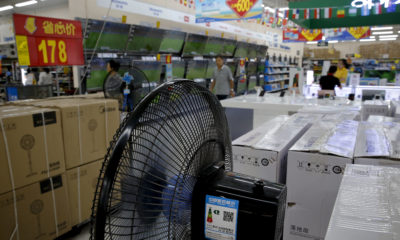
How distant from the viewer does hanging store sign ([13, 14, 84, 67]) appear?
2846mm

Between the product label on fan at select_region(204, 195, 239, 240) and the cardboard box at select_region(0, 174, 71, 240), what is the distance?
1781mm

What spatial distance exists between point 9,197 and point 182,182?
176 centimetres

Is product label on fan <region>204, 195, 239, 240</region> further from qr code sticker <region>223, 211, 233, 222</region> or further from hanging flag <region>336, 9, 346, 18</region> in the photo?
hanging flag <region>336, 9, 346, 18</region>

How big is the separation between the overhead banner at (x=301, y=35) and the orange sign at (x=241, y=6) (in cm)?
474

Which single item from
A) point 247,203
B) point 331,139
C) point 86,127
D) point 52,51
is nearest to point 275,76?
point 52,51

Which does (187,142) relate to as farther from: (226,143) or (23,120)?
(23,120)

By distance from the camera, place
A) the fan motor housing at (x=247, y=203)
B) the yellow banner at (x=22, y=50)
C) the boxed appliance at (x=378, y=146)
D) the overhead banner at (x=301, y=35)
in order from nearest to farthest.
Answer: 1. the fan motor housing at (x=247, y=203)
2. the boxed appliance at (x=378, y=146)
3. the yellow banner at (x=22, y=50)
4. the overhead banner at (x=301, y=35)

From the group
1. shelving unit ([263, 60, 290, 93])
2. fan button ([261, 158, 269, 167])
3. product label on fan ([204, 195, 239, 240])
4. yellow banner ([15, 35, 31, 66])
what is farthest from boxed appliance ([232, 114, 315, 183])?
shelving unit ([263, 60, 290, 93])

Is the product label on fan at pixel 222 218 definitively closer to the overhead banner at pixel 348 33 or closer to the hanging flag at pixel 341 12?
the hanging flag at pixel 341 12

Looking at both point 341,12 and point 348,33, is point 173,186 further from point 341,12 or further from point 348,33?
point 348,33

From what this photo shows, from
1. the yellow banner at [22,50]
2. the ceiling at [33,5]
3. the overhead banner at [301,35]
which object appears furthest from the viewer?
the overhead banner at [301,35]

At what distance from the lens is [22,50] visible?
113 inches

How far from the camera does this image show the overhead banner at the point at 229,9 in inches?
199

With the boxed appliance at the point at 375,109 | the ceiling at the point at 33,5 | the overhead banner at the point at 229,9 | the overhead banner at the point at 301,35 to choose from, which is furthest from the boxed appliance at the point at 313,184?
the overhead banner at the point at 301,35
